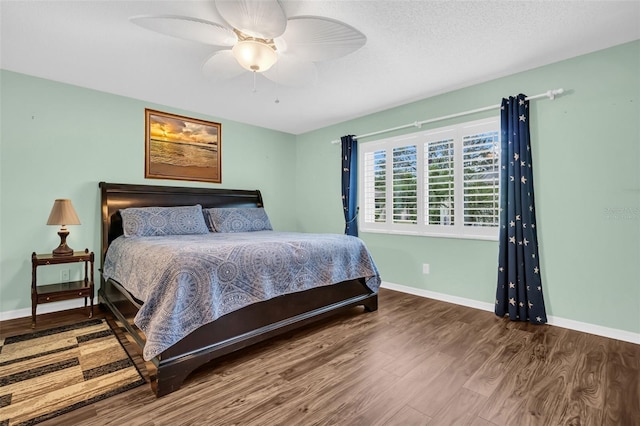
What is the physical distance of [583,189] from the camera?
8.89ft

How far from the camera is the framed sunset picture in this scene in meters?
3.92

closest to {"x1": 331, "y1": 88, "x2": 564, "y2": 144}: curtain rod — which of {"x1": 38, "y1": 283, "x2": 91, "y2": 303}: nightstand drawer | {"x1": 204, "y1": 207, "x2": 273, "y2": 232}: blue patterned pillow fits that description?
{"x1": 204, "y1": 207, "x2": 273, "y2": 232}: blue patterned pillow

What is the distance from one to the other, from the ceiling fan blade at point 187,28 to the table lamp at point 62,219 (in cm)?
216

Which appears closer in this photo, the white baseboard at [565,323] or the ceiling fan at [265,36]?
the ceiling fan at [265,36]

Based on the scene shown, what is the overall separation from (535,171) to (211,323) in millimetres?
3147

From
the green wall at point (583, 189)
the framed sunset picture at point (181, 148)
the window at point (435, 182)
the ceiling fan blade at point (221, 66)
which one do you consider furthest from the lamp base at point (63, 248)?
the green wall at point (583, 189)

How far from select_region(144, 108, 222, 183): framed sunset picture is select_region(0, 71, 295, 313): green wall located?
0.32 ft

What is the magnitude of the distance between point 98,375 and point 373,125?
13.0 ft

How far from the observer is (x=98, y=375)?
202 cm

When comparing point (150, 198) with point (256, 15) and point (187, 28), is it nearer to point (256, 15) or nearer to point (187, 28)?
point (187, 28)

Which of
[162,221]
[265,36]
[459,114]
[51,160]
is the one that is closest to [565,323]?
[459,114]

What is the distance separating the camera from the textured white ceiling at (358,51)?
2.07m

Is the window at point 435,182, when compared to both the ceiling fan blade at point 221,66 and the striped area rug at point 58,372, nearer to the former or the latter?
the ceiling fan blade at point 221,66

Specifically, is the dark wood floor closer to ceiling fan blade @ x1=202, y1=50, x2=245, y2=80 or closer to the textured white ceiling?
ceiling fan blade @ x1=202, y1=50, x2=245, y2=80
